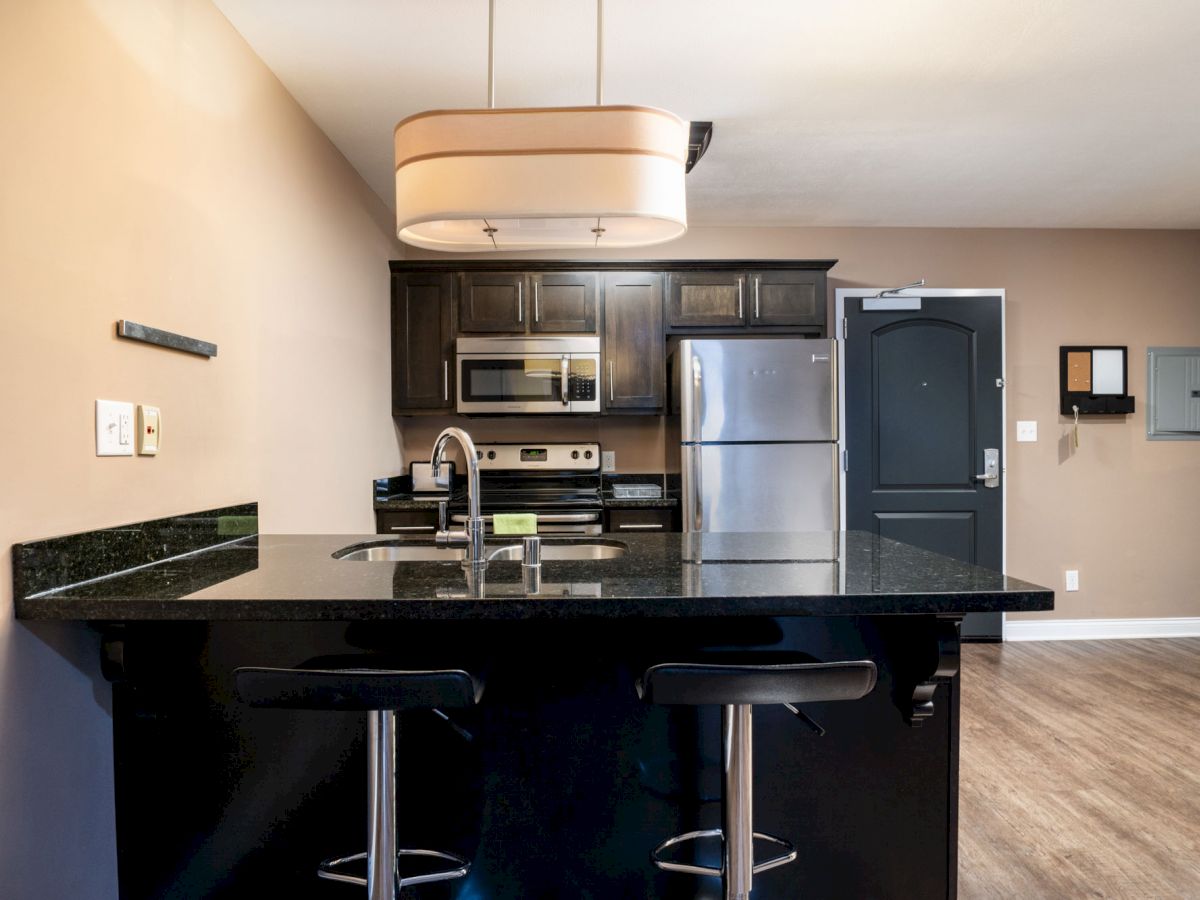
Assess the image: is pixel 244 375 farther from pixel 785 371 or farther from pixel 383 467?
pixel 785 371

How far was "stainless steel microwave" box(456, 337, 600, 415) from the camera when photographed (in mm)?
3973

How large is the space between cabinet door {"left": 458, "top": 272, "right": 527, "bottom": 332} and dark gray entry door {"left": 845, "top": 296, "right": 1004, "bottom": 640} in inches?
73.4

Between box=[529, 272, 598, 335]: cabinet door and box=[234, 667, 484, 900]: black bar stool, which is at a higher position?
box=[529, 272, 598, 335]: cabinet door

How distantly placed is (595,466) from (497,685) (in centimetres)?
264

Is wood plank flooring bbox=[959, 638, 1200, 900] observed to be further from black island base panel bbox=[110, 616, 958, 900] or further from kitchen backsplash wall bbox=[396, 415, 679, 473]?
kitchen backsplash wall bbox=[396, 415, 679, 473]

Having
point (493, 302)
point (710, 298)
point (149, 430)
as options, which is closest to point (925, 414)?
point (710, 298)

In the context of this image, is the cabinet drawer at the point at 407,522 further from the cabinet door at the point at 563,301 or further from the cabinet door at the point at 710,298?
the cabinet door at the point at 710,298

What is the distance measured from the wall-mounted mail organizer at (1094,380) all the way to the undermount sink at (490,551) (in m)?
3.64

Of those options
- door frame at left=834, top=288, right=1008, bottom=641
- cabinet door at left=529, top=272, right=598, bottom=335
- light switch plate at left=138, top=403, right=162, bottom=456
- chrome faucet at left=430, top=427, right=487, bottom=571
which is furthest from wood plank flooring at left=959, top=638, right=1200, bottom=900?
cabinet door at left=529, top=272, right=598, bottom=335

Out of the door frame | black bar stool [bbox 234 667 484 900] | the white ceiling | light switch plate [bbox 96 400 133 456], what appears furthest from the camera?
the door frame

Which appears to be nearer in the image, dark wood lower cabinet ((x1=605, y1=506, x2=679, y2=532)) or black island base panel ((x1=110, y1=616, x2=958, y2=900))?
black island base panel ((x1=110, y1=616, x2=958, y2=900))

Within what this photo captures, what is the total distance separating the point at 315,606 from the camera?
1355 millimetres

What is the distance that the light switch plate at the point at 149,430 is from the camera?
1739 mm

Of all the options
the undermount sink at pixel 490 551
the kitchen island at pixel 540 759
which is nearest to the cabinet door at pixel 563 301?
the undermount sink at pixel 490 551
